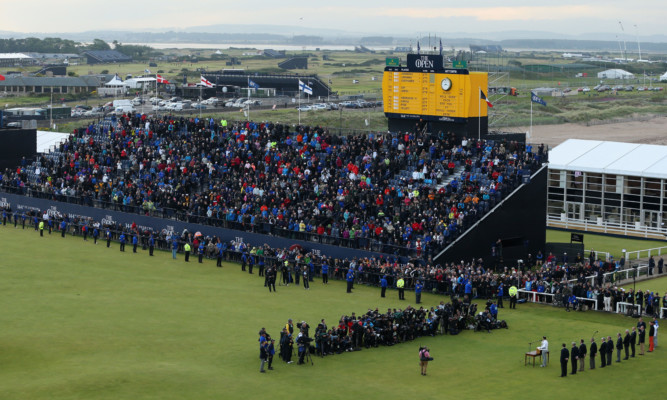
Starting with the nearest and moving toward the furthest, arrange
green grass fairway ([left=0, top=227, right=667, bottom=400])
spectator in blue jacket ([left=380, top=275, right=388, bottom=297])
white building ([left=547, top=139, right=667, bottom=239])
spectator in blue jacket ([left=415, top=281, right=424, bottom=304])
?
green grass fairway ([left=0, top=227, right=667, bottom=400]), spectator in blue jacket ([left=415, top=281, right=424, bottom=304]), spectator in blue jacket ([left=380, top=275, right=388, bottom=297]), white building ([left=547, top=139, right=667, bottom=239])

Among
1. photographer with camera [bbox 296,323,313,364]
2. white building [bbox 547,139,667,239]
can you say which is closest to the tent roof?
white building [bbox 547,139,667,239]

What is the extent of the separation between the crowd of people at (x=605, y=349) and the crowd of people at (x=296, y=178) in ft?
40.7

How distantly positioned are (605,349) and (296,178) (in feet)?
80.4

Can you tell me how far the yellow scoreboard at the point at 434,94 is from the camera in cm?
4969

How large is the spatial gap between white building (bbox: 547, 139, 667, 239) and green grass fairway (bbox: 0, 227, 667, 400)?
1950 centimetres

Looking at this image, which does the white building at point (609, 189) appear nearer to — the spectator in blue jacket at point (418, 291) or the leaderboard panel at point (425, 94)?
the leaderboard panel at point (425, 94)

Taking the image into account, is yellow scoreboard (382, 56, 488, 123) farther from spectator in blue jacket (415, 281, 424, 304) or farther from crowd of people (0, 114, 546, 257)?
spectator in blue jacket (415, 281, 424, 304)

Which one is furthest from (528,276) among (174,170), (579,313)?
(174,170)

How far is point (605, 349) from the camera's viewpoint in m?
29.2

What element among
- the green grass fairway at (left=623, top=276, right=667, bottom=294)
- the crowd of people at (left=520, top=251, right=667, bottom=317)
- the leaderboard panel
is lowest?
the green grass fairway at (left=623, top=276, right=667, bottom=294)

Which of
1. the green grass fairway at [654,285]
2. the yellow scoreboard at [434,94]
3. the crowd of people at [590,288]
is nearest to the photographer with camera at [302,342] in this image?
the crowd of people at [590,288]

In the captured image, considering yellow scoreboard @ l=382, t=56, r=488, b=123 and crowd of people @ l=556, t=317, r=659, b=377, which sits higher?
yellow scoreboard @ l=382, t=56, r=488, b=123

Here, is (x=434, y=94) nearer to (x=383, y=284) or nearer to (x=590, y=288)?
(x=383, y=284)

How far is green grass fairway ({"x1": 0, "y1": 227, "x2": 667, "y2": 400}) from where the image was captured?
26438 millimetres
